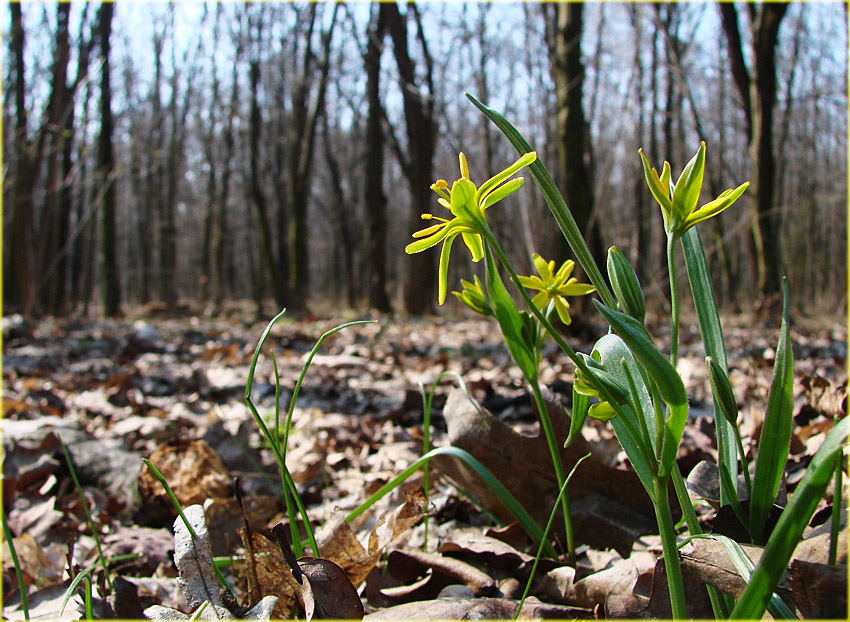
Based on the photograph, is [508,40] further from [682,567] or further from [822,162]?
[682,567]

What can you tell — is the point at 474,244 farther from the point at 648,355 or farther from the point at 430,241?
the point at 648,355

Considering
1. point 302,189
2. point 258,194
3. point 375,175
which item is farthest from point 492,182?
point 258,194

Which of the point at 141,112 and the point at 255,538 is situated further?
the point at 141,112

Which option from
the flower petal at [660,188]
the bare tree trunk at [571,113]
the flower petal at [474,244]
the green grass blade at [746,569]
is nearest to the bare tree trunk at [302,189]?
the bare tree trunk at [571,113]

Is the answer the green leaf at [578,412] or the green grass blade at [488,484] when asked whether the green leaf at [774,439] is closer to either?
the green leaf at [578,412]

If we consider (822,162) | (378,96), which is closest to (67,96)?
(378,96)
